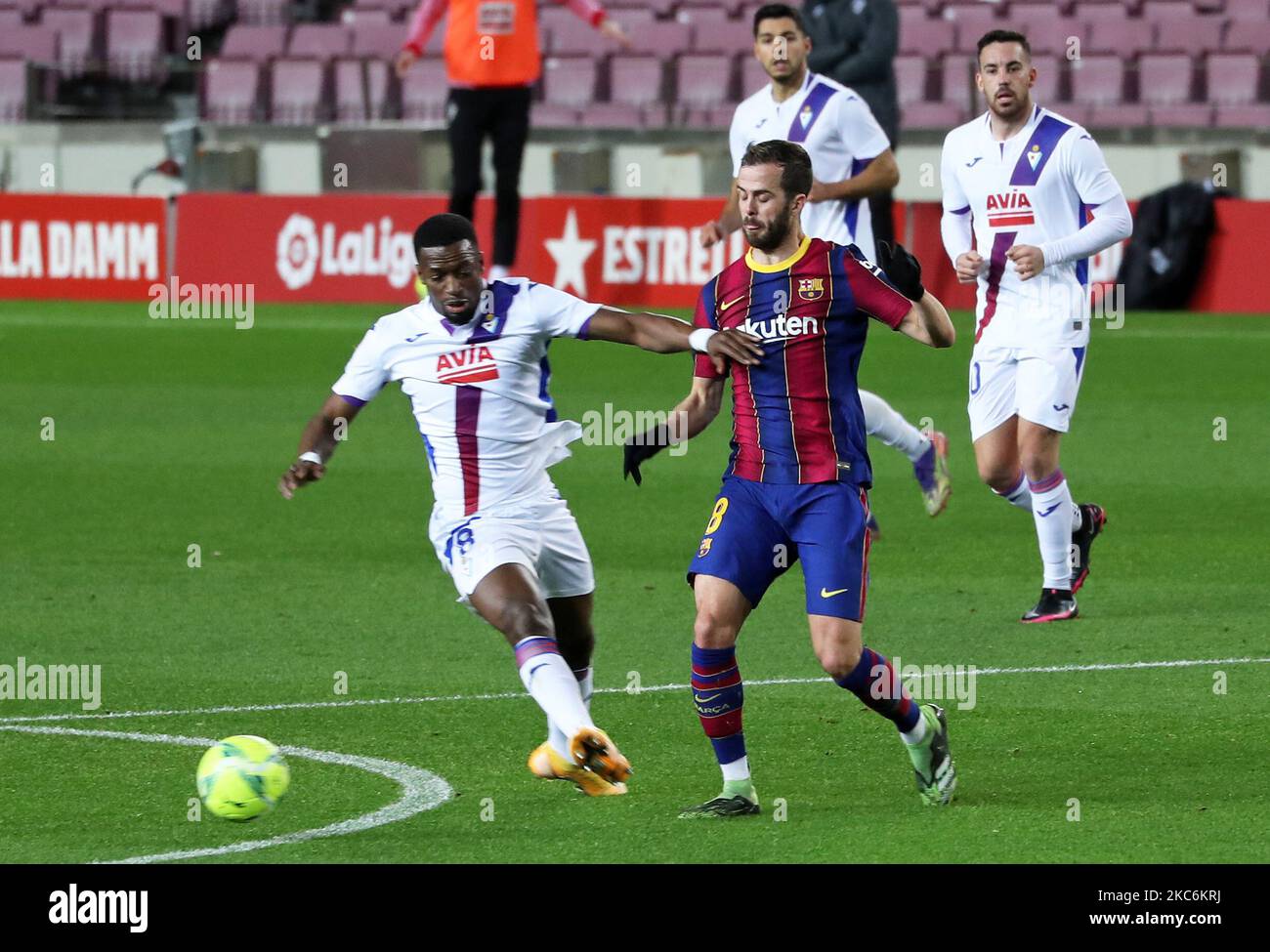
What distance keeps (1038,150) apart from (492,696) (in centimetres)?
334

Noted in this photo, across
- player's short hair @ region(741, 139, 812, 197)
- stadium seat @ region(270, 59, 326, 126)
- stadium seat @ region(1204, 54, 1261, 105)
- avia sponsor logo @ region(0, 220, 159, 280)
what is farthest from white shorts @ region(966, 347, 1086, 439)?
stadium seat @ region(270, 59, 326, 126)

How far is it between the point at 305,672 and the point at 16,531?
3769 millimetres

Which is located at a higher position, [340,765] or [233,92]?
[233,92]

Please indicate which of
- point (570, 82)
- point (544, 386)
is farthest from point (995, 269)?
point (570, 82)

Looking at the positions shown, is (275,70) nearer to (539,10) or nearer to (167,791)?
(539,10)

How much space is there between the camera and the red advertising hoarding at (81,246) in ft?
70.5

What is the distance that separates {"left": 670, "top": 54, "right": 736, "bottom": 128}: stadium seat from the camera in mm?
24812

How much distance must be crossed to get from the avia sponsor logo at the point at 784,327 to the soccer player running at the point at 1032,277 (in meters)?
2.88

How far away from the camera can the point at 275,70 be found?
26.1 metres

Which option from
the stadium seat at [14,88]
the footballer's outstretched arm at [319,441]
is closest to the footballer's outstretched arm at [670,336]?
the footballer's outstretched arm at [319,441]

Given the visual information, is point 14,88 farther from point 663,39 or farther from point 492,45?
point 492,45

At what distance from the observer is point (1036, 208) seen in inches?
373

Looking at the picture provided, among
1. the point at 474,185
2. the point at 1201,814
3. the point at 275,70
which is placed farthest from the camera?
the point at 275,70

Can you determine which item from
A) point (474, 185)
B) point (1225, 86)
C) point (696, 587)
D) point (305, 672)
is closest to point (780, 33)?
point (305, 672)
